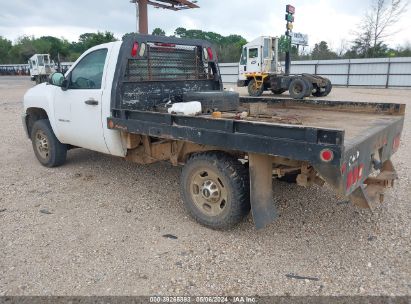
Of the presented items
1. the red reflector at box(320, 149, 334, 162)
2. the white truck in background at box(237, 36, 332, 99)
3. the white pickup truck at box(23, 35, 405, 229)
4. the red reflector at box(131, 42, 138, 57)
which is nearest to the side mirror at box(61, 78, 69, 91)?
the white pickup truck at box(23, 35, 405, 229)

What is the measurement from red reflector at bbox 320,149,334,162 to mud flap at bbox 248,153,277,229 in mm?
737

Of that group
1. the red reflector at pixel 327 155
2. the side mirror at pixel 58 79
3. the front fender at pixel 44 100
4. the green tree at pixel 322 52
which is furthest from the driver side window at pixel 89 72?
the green tree at pixel 322 52

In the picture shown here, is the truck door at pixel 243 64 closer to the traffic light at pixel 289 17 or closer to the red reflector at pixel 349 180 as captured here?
the traffic light at pixel 289 17

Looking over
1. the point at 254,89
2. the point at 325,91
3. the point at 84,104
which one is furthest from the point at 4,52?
the point at 84,104

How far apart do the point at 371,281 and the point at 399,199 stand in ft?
6.41

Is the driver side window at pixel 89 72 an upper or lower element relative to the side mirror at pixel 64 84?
upper

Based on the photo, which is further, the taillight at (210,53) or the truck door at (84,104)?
the taillight at (210,53)

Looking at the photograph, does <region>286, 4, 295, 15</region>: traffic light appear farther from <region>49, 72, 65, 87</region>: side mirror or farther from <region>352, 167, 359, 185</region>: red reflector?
<region>352, 167, 359, 185</region>: red reflector

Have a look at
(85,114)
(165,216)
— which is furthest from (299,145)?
(85,114)

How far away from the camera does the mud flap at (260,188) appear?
3301mm

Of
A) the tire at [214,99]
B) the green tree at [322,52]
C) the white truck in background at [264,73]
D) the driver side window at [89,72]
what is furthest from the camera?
the green tree at [322,52]

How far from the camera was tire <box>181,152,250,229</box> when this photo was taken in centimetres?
345

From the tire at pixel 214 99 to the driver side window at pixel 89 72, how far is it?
1.18 meters

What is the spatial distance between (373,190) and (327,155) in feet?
4.55
